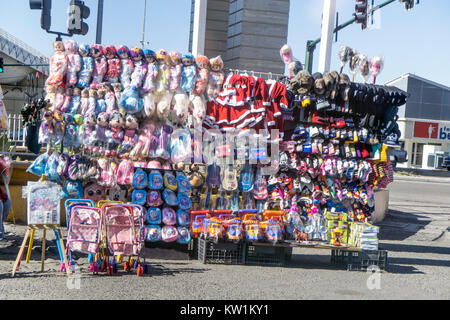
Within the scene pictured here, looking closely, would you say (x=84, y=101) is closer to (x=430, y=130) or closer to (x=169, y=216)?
(x=169, y=216)

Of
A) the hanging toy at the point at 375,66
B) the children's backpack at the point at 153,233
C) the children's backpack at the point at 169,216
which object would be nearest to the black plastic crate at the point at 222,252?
the children's backpack at the point at 169,216

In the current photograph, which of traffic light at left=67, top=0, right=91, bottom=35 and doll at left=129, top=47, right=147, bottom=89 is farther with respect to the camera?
traffic light at left=67, top=0, right=91, bottom=35

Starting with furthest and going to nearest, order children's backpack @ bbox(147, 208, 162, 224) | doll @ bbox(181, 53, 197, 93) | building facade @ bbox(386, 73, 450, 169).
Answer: building facade @ bbox(386, 73, 450, 169) < doll @ bbox(181, 53, 197, 93) < children's backpack @ bbox(147, 208, 162, 224)

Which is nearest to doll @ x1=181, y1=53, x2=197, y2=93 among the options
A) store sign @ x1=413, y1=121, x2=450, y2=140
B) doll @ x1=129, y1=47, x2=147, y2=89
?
doll @ x1=129, y1=47, x2=147, y2=89

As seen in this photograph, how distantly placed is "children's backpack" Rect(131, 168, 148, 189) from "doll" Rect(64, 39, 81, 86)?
1.73 metres

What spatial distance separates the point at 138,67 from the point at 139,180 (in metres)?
1.78

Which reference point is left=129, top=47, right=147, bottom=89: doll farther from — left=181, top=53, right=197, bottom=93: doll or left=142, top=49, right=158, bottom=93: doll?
left=181, top=53, right=197, bottom=93: doll

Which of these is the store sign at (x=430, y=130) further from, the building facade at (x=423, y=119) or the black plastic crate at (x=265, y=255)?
the black plastic crate at (x=265, y=255)

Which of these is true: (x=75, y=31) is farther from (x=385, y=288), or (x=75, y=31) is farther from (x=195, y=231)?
(x=385, y=288)

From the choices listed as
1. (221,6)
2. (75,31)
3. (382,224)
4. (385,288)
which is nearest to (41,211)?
(385,288)

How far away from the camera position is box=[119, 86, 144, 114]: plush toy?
851 centimetres

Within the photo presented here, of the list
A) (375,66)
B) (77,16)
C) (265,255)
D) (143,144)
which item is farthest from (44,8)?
(265,255)

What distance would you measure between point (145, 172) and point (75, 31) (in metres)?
5.78

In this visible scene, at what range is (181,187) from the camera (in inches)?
340
